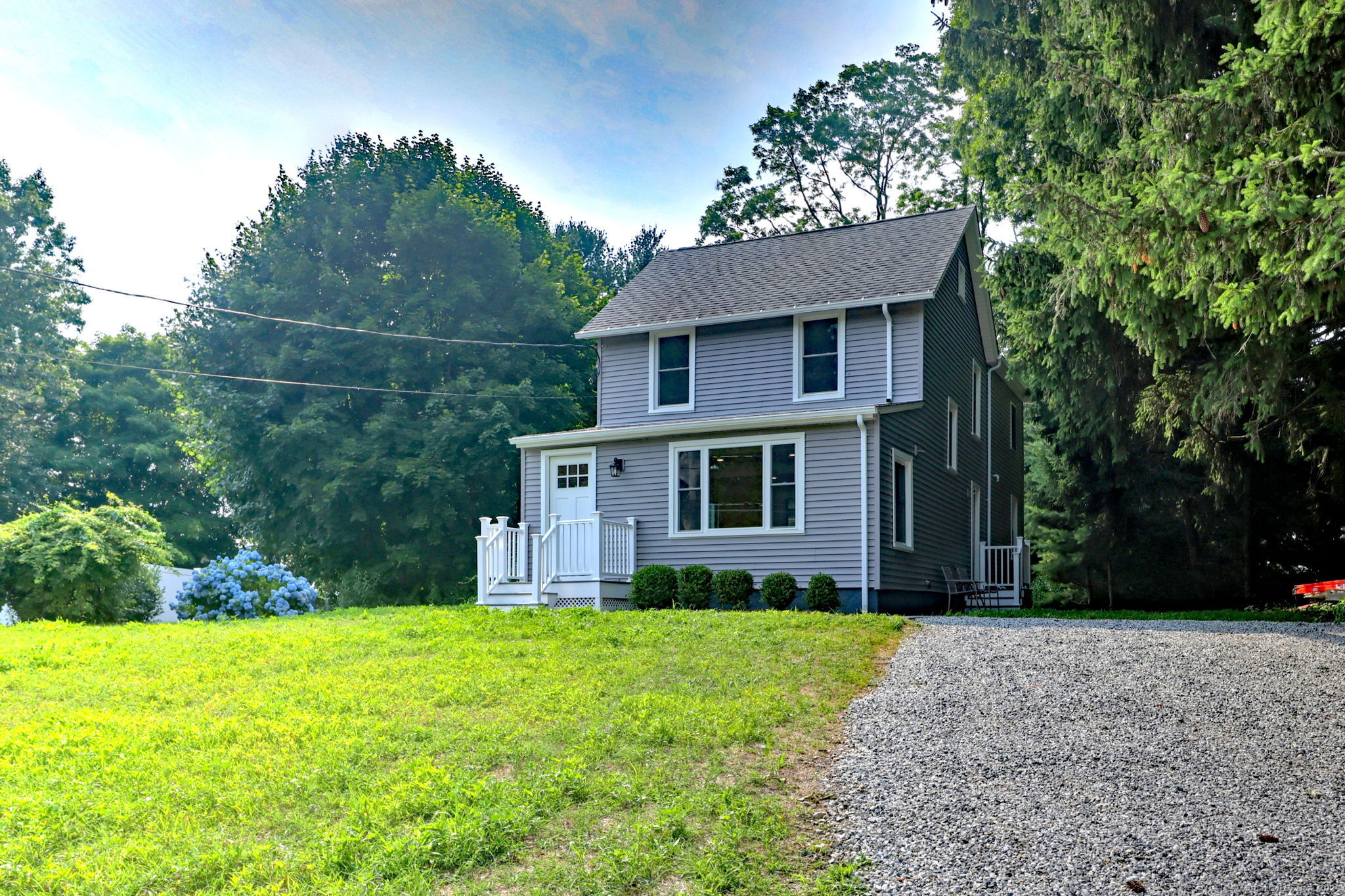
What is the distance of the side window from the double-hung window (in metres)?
4.72

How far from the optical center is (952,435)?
18.2 metres

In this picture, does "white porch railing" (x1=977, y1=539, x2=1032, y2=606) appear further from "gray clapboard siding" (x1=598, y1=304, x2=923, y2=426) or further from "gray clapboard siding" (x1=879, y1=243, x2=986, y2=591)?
"gray clapboard siding" (x1=598, y1=304, x2=923, y2=426)

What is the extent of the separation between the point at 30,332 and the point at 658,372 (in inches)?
909

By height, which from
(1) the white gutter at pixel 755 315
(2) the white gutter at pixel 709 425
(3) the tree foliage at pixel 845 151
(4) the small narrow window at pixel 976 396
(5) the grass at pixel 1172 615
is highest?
(3) the tree foliage at pixel 845 151

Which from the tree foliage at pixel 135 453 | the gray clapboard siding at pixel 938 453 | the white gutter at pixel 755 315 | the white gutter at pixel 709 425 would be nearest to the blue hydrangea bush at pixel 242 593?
the white gutter at pixel 709 425

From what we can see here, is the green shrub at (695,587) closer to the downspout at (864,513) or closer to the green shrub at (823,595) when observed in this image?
the green shrub at (823,595)

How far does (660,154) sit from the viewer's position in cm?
1892

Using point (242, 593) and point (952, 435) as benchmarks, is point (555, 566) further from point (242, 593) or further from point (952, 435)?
point (952, 435)

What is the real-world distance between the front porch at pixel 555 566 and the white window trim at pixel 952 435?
6.47 metres

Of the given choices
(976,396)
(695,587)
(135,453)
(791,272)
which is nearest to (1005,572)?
(976,396)

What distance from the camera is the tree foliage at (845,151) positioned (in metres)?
29.5

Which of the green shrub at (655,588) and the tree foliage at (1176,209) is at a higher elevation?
the tree foliage at (1176,209)

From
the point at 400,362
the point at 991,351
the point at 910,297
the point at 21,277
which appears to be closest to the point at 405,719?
the point at 910,297

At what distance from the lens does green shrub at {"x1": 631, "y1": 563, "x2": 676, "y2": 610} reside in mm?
14586
